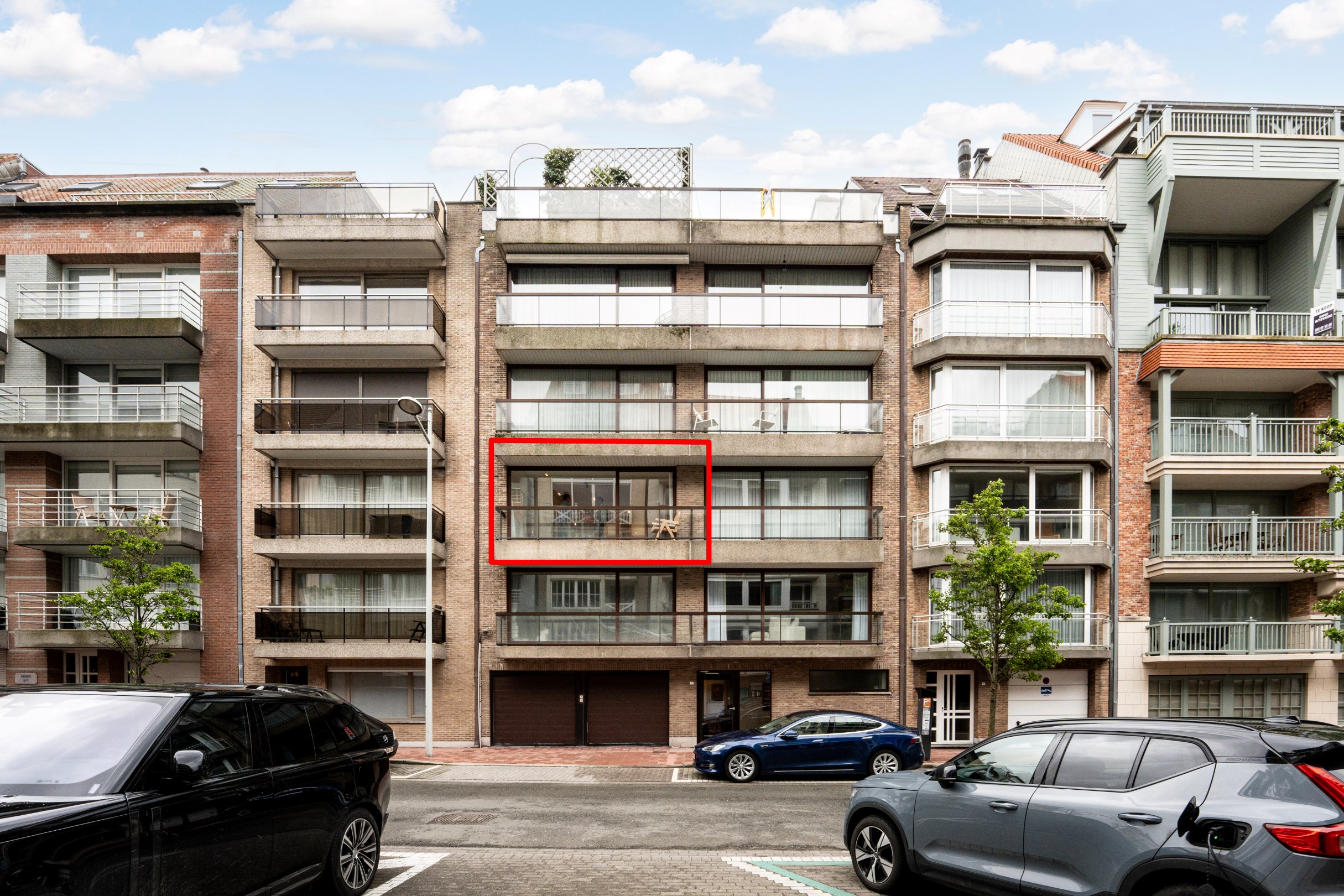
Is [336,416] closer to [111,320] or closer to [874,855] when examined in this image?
[111,320]

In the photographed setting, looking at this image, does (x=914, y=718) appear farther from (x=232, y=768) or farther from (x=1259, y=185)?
(x=232, y=768)

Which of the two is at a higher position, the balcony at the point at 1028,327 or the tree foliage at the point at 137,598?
the balcony at the point at 1028,327

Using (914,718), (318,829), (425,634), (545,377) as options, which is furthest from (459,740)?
(318,829)

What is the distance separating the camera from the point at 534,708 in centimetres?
2277

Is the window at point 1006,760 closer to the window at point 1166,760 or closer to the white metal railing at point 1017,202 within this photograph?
the window at point 1166,760

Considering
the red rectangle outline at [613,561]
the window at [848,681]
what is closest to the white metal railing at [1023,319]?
the red rectangle outline at [613,561]

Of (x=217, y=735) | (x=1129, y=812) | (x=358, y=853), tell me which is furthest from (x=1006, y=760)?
(x=217, y=735)

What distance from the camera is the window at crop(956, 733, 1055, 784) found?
7129mm

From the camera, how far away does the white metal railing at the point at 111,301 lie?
76.2ft

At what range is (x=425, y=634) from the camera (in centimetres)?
2222

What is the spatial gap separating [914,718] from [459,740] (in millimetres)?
10809

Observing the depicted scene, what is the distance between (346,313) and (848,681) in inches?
583

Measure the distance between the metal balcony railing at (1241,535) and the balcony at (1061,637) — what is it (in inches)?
91.9

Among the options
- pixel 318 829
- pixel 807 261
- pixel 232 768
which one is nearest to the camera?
pixel 232 768
